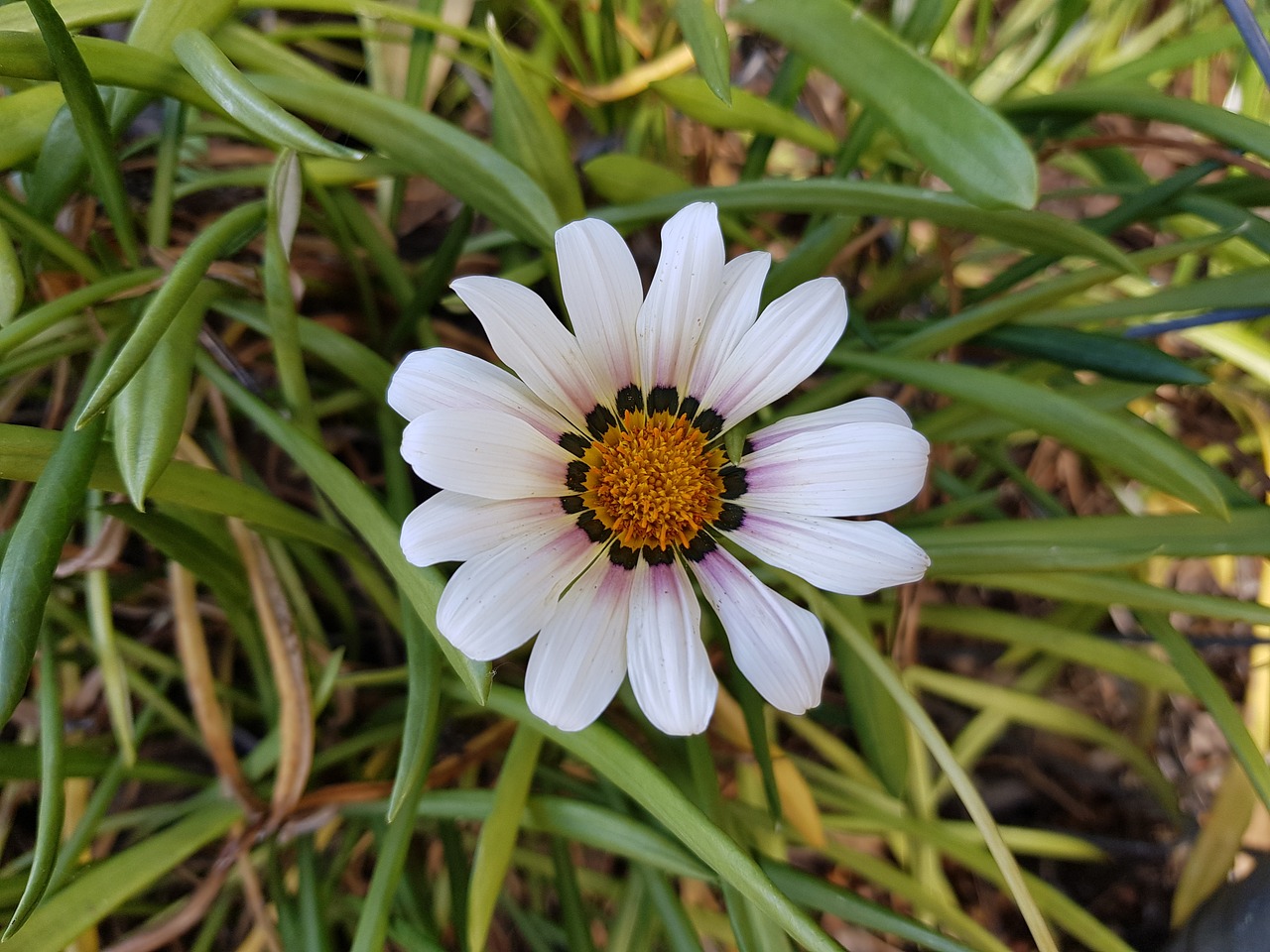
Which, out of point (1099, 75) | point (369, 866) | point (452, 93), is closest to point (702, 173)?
point (452, 93)

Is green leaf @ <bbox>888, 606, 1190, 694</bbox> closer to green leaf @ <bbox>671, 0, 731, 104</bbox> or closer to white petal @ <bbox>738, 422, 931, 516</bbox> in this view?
white petal @ <bbox>738, 422, 931, 516</bbox>

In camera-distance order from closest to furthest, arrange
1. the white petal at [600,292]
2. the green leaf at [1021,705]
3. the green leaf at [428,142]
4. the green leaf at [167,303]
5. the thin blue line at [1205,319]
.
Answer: the green leaf at [167,303], the white petal at [600,292], the green leaf at [428,142], the thin blue line at [1205,319], the green leaf at [1021,705]

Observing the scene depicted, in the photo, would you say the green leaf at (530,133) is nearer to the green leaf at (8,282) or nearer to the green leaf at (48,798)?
the green leaf at (8,282)

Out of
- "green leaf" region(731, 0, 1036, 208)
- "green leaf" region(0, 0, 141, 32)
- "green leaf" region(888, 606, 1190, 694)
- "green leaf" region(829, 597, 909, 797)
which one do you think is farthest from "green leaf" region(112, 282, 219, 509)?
"green leaf" region(888, 606, 1190, 694)

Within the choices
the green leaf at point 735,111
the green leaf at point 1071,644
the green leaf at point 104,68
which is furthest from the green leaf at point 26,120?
the green leaf at point 1071,644

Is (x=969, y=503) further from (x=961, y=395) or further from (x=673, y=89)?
(x=673, y=89)

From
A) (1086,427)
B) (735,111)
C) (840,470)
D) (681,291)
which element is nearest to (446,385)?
(681,291)

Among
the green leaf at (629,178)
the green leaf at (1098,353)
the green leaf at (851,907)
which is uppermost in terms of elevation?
the green leaf at (629,178)
